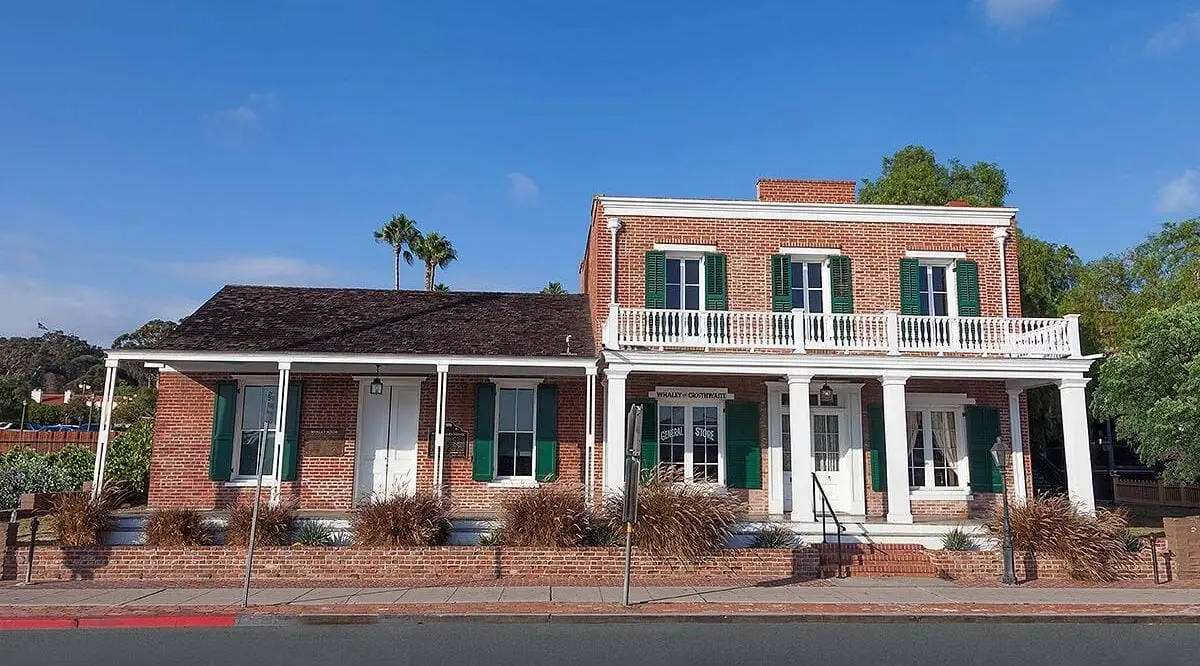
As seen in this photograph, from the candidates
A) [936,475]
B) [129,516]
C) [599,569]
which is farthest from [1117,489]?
[129,516]

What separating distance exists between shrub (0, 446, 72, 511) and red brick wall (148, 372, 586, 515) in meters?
3.75

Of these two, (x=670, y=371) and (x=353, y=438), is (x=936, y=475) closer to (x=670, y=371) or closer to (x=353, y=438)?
(x=670, y=371)

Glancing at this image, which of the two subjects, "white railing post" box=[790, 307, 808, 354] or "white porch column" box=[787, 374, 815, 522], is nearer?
"white porch column" box=[787, 374, 815, 522]

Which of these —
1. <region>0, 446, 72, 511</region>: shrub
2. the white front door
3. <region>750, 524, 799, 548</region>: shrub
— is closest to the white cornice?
the white front door

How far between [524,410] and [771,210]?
6.49 m

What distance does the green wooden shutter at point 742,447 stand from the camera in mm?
15555

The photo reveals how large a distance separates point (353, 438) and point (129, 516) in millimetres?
4119

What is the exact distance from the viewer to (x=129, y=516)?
1252cm

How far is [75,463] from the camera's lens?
1944 cm

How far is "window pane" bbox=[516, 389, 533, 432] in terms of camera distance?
16016mm

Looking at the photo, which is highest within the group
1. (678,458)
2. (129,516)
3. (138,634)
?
(678,458)

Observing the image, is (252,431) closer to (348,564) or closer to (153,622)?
(348,564)

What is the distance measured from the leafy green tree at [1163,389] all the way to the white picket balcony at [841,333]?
2257mm

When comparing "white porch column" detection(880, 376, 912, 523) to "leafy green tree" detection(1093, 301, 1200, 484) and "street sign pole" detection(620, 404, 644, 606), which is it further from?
"street sign pole" detection(620, 404, 644, 606)
